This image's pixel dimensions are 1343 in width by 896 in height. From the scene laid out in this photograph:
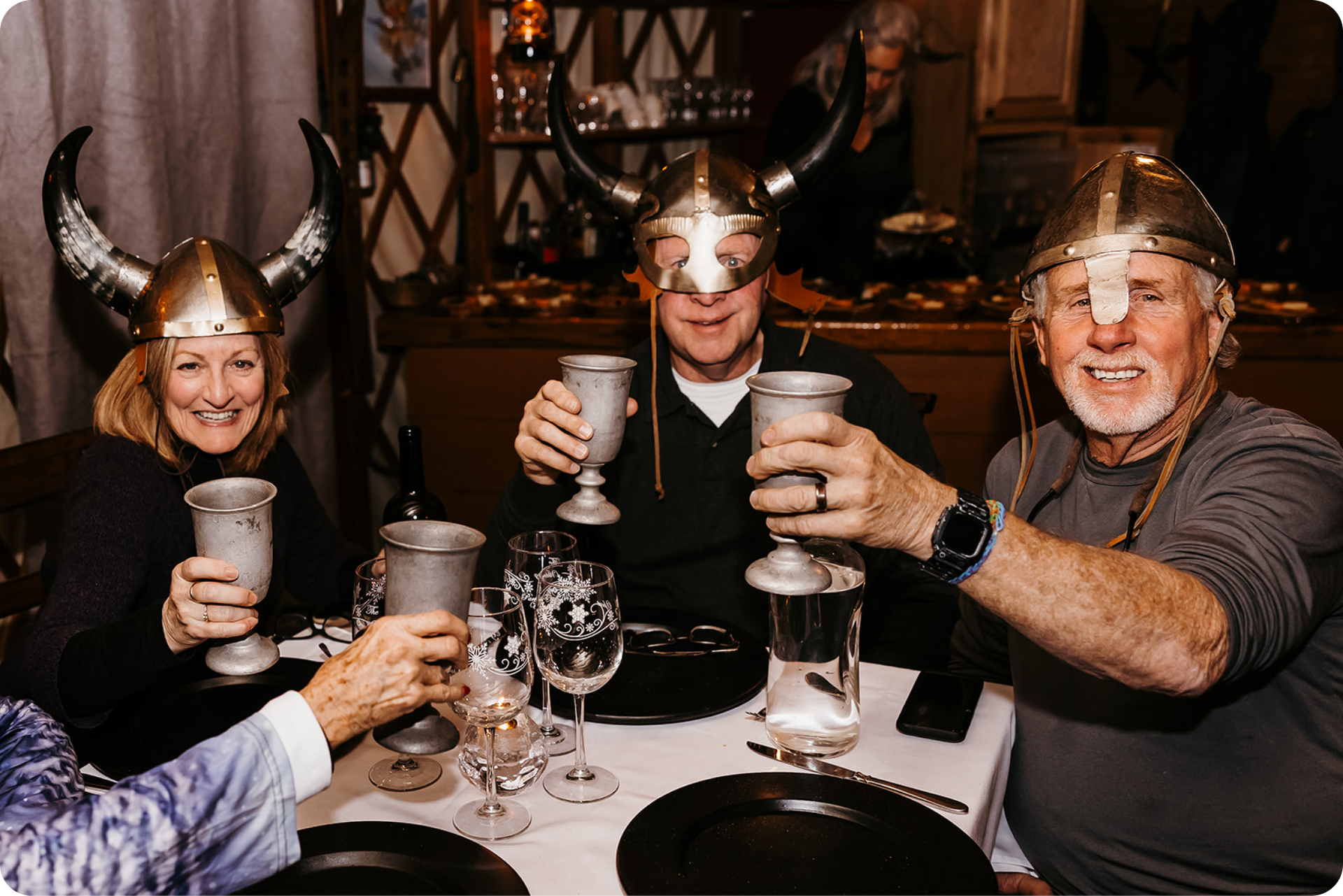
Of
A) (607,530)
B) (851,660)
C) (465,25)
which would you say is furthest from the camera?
(465,25)

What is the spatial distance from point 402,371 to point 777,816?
3.27m

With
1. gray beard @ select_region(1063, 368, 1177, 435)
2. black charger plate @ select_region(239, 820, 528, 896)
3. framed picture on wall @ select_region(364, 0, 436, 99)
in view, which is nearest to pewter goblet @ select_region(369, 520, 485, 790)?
black charger plate @ select_region(239, 820, 528, 896)

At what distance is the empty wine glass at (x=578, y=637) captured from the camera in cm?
109

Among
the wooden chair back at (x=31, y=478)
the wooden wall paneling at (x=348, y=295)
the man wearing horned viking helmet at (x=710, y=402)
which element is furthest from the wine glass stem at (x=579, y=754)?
the wooden wall paneling at (x=348, y=295)

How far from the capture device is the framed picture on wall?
11.6 ft

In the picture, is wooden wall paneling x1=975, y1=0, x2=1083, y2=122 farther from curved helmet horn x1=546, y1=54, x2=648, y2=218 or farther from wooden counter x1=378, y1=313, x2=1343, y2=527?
curved helmet horn x1=546, y1=54, x2=648, y2=218

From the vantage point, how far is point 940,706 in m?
1.25

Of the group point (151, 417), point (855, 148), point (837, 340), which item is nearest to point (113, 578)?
point (151, 417)

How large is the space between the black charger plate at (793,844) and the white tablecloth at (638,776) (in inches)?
1.6

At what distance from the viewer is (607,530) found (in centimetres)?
194

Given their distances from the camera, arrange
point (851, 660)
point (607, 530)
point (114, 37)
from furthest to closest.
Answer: point (114, 37)
point (607, 530)
point (851, 660)

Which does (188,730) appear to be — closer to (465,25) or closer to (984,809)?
(984,809)

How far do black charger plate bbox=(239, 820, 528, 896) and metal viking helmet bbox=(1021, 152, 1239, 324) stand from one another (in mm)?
1023

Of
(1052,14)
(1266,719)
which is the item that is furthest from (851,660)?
(1052,14)
